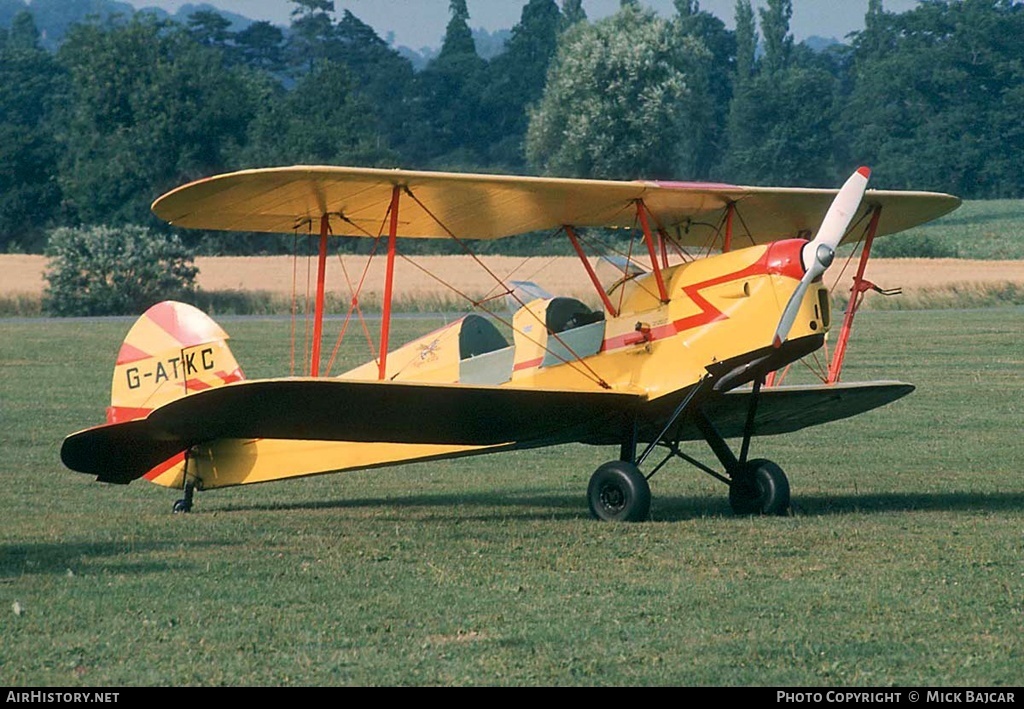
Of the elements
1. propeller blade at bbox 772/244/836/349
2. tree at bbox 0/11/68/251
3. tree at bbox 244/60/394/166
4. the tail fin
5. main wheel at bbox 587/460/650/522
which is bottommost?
tree at bbox 0/11/68/251

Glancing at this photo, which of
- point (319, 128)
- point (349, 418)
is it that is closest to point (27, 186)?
point (319, 128)

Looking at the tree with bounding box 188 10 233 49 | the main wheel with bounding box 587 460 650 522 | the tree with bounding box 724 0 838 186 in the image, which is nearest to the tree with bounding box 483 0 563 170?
the tree with bounding box 724 0 838 186

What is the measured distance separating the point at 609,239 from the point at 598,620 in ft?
123

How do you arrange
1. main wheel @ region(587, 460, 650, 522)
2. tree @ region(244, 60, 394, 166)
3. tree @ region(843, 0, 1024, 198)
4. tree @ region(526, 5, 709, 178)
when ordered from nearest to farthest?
main wheel @ region(587, 460, 650, 522)
tree @ region(526, 5, 709, 178)
tree @ region(244, 60, 394, 166)
tree @ region(843, 0, 1024, 198)

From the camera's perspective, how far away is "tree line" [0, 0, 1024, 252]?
7162 centimetres

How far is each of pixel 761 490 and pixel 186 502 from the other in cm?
432

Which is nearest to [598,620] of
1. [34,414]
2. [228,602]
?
[228,602]

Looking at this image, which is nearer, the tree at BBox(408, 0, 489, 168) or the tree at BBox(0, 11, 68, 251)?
the tree at BBox(0, 11, 68, 251)

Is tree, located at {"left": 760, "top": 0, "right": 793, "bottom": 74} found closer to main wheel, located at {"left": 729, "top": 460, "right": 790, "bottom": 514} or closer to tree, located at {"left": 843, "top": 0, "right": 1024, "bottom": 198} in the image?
tree, located at {"left": 843, "top": 0, "right": 1024, "bottom": 198}

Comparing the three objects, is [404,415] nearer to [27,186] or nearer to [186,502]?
[186,502]

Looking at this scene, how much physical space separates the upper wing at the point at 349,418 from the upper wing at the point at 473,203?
4.43 ft

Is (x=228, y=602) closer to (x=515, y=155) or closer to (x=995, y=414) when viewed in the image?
(x=995, y=414)

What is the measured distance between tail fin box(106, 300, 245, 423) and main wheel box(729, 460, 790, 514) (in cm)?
399

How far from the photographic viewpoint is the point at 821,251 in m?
9.95
